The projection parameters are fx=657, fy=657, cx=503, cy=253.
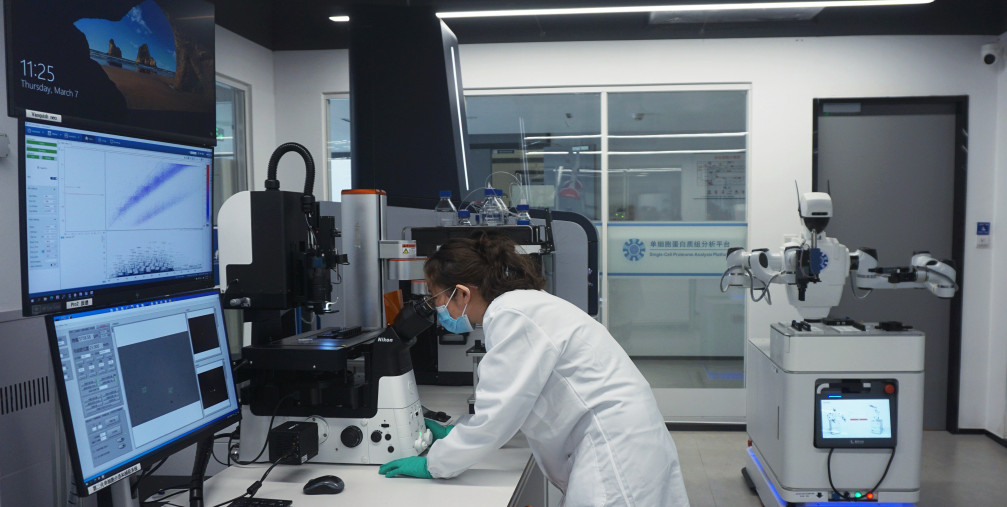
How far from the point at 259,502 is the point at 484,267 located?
73cm

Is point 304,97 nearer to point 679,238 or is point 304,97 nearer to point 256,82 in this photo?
point 256,82

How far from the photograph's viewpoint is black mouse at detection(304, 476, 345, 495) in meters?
1.48

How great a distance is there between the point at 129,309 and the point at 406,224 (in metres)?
1.36

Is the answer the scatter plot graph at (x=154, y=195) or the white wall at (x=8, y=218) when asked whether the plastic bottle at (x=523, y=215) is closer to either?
the scatter plot graph at (x=154, y=195)

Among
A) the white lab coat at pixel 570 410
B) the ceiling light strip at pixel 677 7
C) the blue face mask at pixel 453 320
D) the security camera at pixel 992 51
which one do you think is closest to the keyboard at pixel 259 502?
the white lab coat at pixel 570 410

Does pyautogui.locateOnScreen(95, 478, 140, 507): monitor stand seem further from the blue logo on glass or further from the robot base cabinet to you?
the blue logo on glass

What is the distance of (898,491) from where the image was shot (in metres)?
2.80

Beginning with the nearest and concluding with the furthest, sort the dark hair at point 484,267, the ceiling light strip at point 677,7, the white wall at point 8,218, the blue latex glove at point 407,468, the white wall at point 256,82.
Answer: the blue latex glove at point 407,468
the dark hair at point 484,267
the white wall at point 8,218
the ceiling light strip at point 677,7
the white wall at point 256,82

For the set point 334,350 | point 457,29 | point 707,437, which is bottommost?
point 707,437

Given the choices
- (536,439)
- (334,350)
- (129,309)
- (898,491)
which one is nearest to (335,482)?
(334,350)

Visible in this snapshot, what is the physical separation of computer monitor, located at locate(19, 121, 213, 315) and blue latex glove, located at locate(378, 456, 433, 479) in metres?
0.61

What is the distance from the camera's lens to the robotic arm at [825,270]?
2.87 meters

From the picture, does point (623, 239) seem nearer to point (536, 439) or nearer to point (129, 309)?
point (536, 439)

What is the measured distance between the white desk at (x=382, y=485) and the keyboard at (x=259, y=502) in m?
0.03
